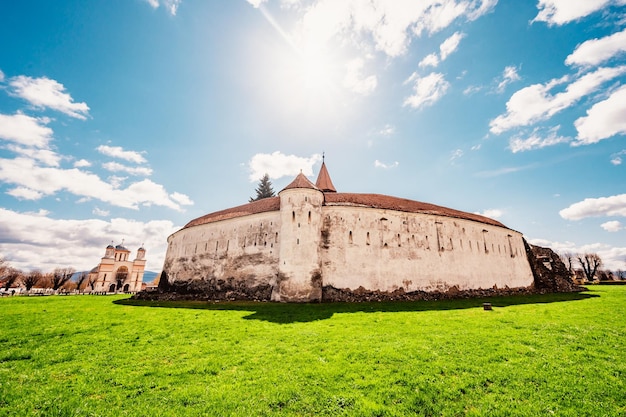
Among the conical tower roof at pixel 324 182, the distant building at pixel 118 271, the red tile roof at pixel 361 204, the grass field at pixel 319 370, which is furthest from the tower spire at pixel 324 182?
the distant building at pixel 118 271

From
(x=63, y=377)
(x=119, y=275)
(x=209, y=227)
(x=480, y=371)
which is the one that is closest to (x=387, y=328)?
(x=480, y=371)

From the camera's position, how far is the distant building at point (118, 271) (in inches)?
2566

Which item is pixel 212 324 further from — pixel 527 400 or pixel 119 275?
pixel 119 275

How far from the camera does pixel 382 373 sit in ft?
22.6

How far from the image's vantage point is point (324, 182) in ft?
118

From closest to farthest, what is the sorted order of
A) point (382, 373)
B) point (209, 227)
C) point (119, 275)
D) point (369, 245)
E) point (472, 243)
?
point (382, 373)
point (369, 245)
point (472, 243)
point (209, 227)
point (119, 275)

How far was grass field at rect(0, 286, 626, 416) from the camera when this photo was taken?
543 centimetres

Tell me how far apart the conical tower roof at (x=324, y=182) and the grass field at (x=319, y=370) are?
2451 cm

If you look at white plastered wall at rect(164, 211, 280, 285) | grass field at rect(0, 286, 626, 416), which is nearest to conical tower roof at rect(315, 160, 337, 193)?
white plastered wall at rect(164, 211, 280, 285)

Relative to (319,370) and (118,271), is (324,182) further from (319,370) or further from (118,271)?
(118,271)

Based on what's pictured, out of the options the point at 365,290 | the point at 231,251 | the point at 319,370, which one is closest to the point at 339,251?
the point at 365,290

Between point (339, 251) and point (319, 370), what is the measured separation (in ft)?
60.0

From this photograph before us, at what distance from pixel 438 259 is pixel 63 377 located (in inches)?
1139

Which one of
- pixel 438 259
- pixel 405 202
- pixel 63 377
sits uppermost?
pixel 405 202
